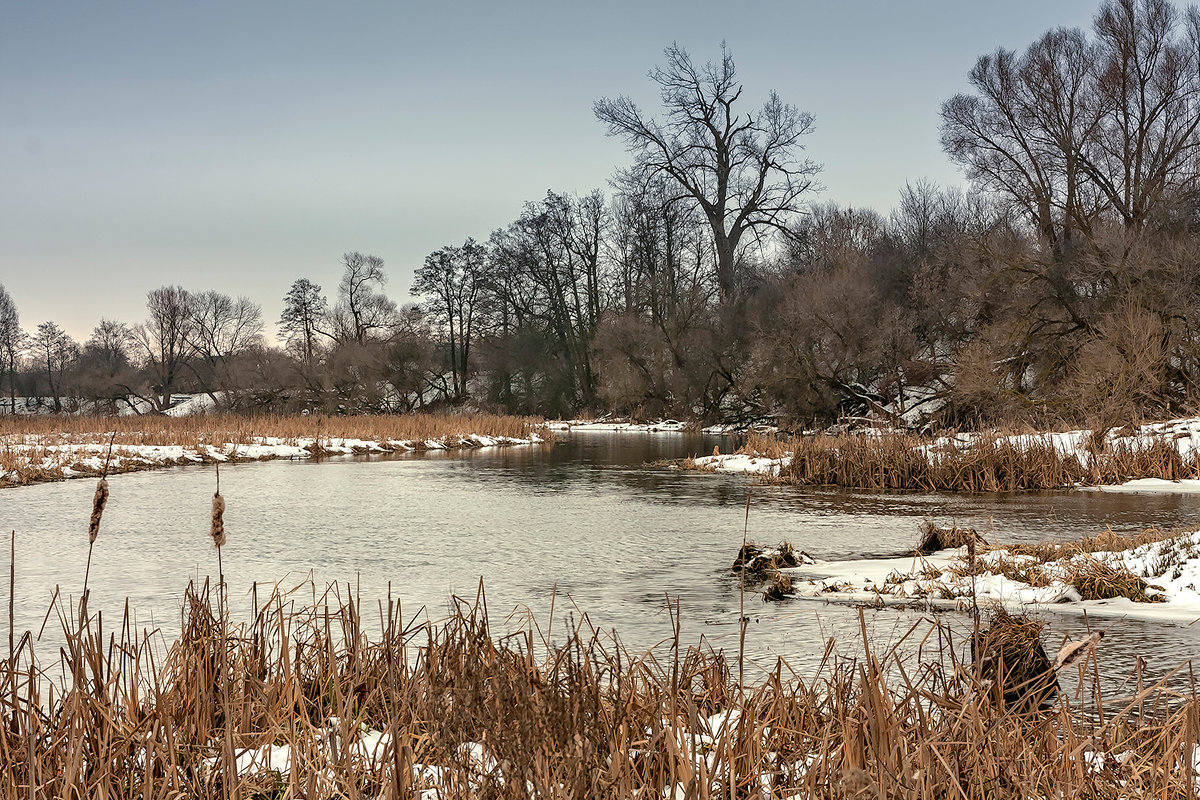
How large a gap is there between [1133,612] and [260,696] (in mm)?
5173

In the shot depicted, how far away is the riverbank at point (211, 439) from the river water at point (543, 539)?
161 centimetres

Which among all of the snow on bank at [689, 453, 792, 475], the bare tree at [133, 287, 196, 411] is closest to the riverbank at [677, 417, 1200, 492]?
the snow on bank at [689, 453, 792, 475]

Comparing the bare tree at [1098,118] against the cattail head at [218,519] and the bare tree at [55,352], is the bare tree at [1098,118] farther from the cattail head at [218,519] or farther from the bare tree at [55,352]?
the bare tree at [55,352]

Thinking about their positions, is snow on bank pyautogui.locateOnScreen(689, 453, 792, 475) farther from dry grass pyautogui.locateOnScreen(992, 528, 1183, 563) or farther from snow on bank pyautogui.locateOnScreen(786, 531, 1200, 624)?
snow on bank pyautogui.locateOnScreen(786, 531, 1200, 624)

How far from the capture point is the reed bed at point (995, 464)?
15.0 meters

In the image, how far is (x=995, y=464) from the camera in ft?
49.7

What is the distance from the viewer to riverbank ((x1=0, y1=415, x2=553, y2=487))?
18.6 m

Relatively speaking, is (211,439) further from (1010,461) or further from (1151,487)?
(1151,487)

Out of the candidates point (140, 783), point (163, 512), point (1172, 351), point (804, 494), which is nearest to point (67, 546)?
point (163, 512)

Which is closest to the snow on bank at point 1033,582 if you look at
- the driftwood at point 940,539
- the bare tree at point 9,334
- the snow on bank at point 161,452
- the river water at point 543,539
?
the river water at point 543,539

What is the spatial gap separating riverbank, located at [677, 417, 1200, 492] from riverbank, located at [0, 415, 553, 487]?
12.4m

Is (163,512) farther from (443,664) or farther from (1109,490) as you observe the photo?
(1109,490)

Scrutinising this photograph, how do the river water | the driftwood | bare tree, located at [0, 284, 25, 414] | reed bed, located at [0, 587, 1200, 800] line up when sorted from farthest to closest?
bare tree, located at [0, 284, 25, 414] → the driftwood → the river water → reed bed, located at [0, 587, 1200, 800]

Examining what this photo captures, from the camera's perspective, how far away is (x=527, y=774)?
91.0 inches
